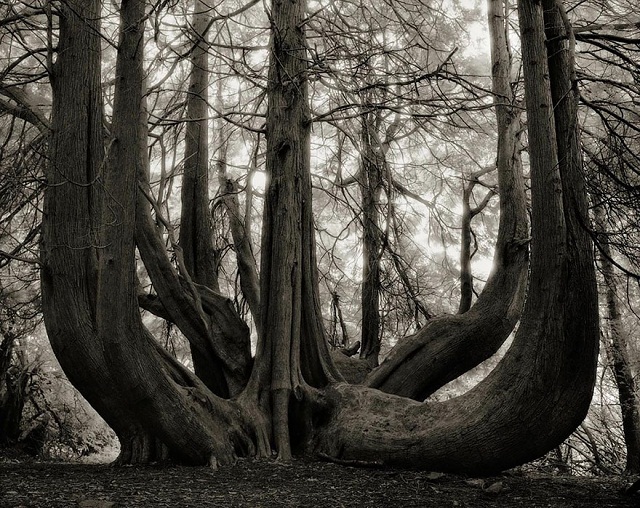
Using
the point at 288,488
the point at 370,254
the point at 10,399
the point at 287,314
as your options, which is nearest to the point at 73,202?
the point at 287,314

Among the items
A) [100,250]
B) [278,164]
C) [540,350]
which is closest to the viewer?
[540,350]

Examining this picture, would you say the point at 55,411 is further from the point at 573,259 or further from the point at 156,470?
the point at 573,259

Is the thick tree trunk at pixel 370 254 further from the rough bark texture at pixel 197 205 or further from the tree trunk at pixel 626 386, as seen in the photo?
the tree trunk at pixel 626 386

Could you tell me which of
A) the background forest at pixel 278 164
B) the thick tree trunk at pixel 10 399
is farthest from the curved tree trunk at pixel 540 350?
the thick tree trunk at pixel 10 399

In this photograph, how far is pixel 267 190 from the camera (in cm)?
598

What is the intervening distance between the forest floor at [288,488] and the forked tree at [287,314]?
0.27 meters

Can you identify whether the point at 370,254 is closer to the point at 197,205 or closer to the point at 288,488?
the point at 197,205

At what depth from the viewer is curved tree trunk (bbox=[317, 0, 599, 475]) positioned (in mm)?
3980

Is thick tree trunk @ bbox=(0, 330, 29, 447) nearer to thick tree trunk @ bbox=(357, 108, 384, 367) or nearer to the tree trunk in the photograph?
thick tree trunk @ bbox=(357, 108, 384, 367)

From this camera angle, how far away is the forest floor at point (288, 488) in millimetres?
3811

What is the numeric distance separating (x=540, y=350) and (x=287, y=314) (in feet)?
7.49

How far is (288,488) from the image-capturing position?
4230mm

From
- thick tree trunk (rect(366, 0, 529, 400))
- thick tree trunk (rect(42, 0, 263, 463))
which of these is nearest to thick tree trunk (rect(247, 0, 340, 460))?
thick tree trunk (rect(366, 0, 529, 400))

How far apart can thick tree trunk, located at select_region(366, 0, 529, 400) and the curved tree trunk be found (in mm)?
1370
